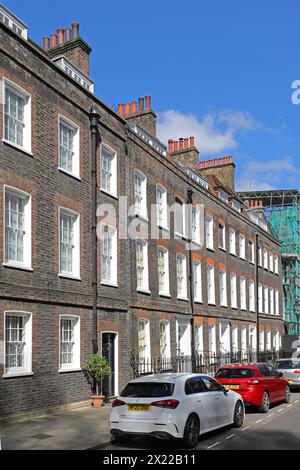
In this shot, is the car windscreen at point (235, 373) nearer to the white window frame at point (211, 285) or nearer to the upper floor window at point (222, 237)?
the white window frame at point (211, 285)

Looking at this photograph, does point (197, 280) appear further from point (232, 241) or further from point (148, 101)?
point (148, 101)

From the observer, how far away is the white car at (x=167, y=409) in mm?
11018

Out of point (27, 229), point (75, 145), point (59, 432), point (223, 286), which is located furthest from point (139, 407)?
point (223, 286)

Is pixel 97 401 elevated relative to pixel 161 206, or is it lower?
lower

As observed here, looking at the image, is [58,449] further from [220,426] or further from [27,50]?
[27,50]

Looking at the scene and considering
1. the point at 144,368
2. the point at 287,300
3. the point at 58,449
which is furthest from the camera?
the point at 287,300

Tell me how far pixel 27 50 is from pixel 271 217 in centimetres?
4225

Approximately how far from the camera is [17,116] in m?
16.1

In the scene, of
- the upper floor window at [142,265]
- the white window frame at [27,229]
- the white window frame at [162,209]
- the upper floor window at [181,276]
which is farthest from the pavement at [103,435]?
the upper floor window at [181,276]

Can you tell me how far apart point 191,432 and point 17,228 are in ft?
23.9

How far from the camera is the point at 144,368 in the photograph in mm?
22266

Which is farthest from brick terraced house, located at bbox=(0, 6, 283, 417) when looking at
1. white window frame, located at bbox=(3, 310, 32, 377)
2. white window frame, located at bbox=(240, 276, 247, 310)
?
white window frame, located at bbox=(240, 276, 247, 310)

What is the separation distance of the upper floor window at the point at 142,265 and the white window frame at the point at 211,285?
7992mm
